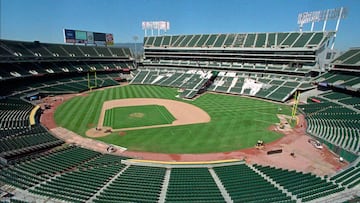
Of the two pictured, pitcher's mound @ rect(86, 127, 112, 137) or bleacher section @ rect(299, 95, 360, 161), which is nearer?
bleacher section @ rect(299, 95, 360, 161)

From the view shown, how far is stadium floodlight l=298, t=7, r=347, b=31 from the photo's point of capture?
65562 mm

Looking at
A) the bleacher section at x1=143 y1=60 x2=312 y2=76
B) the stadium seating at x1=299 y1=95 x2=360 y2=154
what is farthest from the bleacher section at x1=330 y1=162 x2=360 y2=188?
the bleacher section at x1=143 y1=60 x2=312 y2=76

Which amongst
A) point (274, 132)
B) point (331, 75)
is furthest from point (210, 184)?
point (331, 75)

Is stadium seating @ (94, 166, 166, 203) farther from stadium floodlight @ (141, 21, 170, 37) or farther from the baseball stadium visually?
stadium floodlight @ (141, 21, 170, 37)

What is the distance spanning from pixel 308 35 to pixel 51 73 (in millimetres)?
84925

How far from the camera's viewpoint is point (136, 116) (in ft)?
154

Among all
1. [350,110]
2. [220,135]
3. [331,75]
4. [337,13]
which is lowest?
[220,135]

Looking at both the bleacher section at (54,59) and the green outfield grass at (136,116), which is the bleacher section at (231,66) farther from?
the green outfield grass at (136,116)

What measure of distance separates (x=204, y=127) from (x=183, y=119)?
6.08m

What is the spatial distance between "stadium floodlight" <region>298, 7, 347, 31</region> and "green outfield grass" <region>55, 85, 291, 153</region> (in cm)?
3624

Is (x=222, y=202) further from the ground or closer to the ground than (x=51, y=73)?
closer to the ground

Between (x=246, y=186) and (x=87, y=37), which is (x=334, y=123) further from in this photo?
(x=87, y=37)

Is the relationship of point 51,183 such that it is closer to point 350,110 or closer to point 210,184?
point 210,184

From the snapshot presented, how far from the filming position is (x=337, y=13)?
218ft
